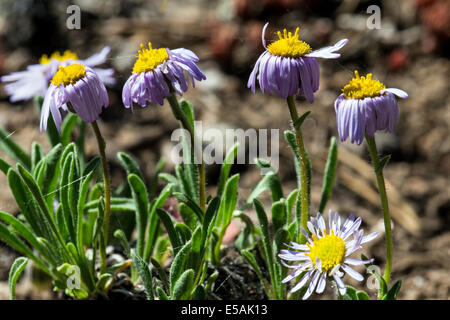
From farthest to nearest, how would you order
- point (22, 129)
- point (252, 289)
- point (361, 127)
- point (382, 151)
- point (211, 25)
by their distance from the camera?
1. point (211, 25)
2. point (22, 129)
3. point (382, 151)
4. point (252, 289)
5. point (361, 127)

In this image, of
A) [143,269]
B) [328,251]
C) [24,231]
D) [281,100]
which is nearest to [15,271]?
[24,231]

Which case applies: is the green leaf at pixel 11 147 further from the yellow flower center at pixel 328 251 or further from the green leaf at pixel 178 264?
the yellow flower center at pixel 328 251

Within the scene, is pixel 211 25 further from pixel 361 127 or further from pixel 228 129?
pixel 361 127

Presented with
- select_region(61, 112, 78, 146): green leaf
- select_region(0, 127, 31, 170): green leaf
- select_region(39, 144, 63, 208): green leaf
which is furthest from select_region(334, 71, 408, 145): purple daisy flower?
select_region(0, 127, 31, 170): green leaf

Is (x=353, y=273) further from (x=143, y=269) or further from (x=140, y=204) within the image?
(x=140, y=204)

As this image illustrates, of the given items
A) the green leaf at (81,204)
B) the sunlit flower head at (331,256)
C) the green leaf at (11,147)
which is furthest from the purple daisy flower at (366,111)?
the green leaf at (11,147)
